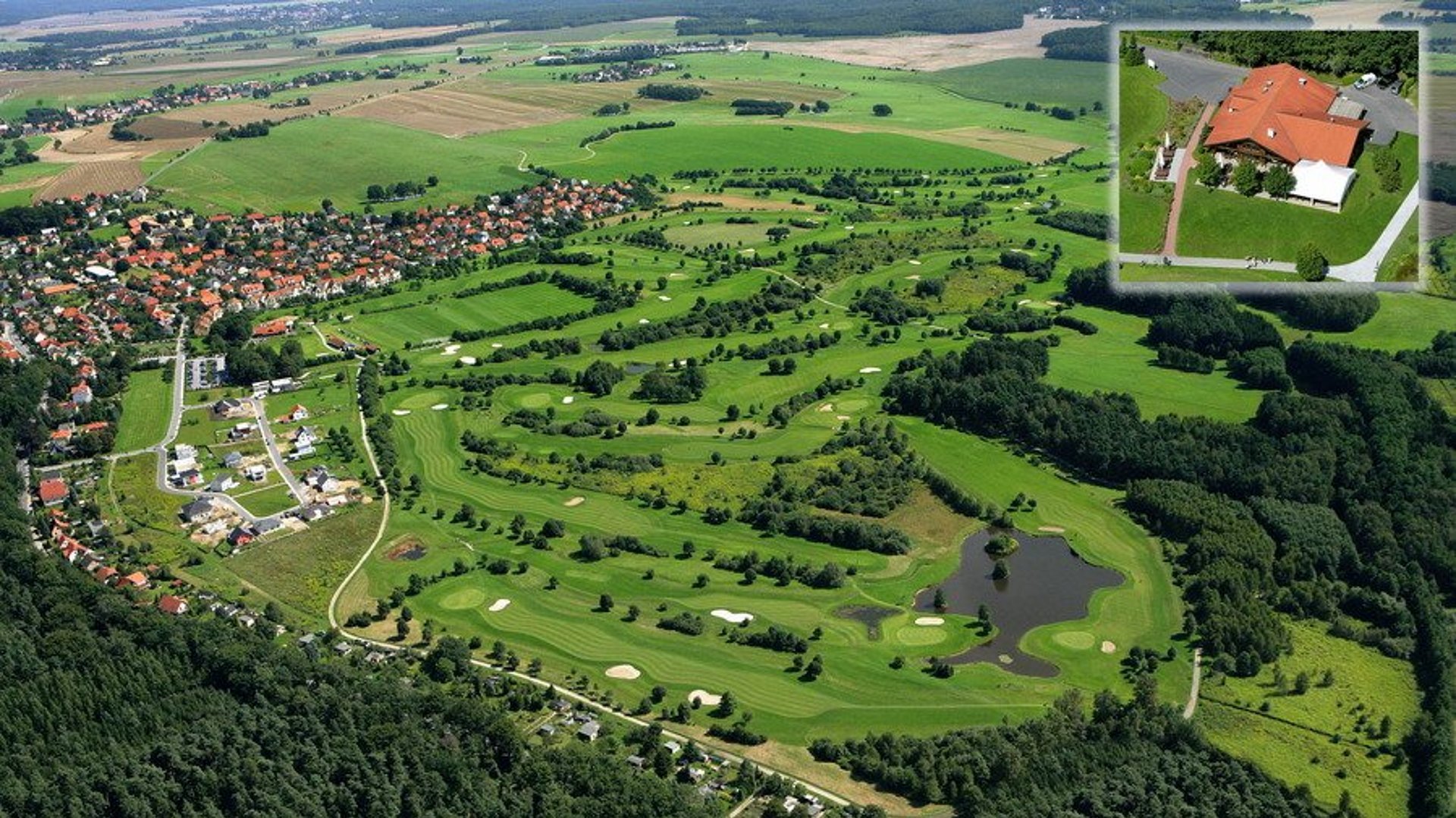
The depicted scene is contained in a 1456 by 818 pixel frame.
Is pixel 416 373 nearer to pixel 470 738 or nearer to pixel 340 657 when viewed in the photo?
pixel 340 657

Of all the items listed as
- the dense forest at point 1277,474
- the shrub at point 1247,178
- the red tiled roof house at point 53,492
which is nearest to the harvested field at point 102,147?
the red tiled roof house at point 53,492

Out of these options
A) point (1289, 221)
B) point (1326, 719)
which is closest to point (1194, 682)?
point (1326, 719)

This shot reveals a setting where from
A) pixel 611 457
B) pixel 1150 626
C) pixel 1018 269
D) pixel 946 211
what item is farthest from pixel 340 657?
pixel 946 211

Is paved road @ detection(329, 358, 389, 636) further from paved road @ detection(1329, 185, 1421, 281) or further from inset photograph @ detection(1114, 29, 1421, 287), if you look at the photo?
paved road @ detection(1329, 185, 1421, 281)

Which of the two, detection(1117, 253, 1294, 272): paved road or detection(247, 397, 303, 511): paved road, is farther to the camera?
detection(247, 397, 303, 511): paved road

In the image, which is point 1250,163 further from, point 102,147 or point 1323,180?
point 102,147

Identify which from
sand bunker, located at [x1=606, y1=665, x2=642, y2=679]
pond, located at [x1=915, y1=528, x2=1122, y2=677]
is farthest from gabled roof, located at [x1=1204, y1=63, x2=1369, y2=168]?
sand bunker, located at [x1=606, y1=665, x2=642, y2=679]
